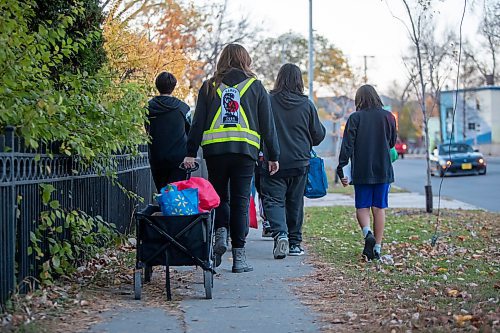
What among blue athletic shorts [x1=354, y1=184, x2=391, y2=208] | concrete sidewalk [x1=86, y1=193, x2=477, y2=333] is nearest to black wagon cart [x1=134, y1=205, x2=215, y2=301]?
concrete sidewalk [x1=86, y1=193, x2=477, y2=333]

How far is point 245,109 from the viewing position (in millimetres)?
7512

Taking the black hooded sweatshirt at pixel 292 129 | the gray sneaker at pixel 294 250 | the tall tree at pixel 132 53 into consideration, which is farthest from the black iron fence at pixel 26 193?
the tall tree at pixel 132 53

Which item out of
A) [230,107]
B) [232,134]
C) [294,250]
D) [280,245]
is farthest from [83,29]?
[294,250]

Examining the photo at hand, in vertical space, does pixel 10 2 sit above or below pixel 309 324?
above

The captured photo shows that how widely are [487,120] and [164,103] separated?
74.8m

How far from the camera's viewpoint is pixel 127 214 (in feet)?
35.3

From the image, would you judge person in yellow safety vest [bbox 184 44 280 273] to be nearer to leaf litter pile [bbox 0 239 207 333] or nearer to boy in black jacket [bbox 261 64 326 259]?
leaf litter pile [bbox 0 239 207 333]

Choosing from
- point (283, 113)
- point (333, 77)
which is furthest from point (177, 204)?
point (333, 77)

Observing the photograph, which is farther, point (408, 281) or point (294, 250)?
point (294, 250)

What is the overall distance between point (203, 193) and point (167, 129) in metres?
2.05

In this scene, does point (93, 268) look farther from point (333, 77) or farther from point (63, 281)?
point (333, 77)

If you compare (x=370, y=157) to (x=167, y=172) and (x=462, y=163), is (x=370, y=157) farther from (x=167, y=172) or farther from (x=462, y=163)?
(x=462, y=163)

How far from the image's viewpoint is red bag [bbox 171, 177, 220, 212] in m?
6.75

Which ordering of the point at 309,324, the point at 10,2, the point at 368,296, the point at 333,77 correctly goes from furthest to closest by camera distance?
the point at 333,77, the point at 368,296, the point at 10,2, the point at 309,324
